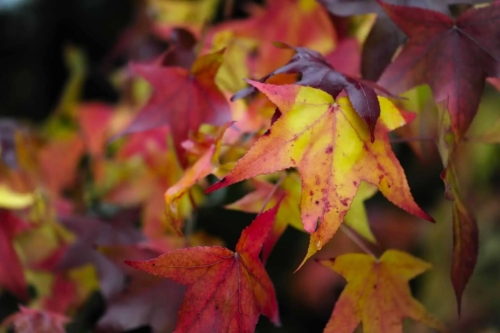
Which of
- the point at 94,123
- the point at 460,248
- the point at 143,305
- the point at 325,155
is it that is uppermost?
the point at 325,155

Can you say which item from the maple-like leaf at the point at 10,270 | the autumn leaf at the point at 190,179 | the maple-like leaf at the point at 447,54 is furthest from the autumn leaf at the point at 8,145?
the maple-like leaf at the point at 447,54

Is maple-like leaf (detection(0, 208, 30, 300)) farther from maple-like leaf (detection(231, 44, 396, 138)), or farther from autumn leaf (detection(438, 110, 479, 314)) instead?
autumn leaf (detection(438, 110, 479, 314))

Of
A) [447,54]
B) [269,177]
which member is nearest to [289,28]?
[269,177]

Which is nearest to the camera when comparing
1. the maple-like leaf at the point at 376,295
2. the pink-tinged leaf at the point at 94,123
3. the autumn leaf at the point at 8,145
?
the maple-like leaf at the point at 376,295

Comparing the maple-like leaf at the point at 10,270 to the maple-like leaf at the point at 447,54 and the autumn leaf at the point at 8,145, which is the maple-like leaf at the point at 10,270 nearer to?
the autumn leaf at the point at 8,145

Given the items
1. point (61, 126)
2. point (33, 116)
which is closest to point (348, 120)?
point (61, 126)

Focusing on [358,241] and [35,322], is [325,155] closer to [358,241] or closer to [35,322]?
[358,241]

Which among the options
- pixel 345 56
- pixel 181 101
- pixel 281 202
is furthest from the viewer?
pixel 345 56

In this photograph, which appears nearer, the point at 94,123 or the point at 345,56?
the point at 345,56
